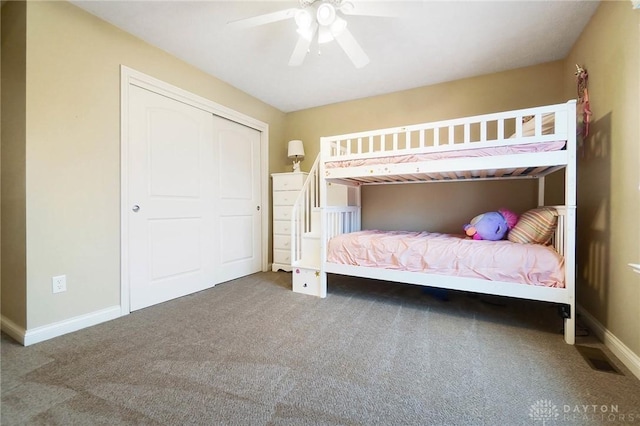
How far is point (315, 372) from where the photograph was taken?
1.33 meters

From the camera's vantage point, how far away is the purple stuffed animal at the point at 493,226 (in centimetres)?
216

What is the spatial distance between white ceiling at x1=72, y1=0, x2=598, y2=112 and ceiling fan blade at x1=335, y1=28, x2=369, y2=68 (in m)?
0.30

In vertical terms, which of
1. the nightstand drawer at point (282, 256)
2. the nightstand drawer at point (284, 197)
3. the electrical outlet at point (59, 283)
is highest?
the nightstand drawer at point (284, 197)

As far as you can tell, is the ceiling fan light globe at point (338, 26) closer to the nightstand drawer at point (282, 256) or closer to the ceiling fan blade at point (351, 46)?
the ceiling fan blade at point (351, 46)

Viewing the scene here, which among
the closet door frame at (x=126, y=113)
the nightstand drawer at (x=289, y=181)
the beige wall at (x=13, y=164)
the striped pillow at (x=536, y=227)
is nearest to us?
the beige wall at (x=13, y=164)

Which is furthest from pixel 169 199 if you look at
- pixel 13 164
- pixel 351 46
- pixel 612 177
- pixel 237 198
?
pixel 612 177

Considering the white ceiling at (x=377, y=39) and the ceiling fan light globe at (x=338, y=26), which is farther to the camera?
the white ceiling at (x=377, y=39)

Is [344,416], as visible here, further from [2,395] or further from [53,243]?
[53,243]

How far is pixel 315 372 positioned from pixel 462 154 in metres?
1.79

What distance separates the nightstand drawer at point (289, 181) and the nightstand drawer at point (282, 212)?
0.26 meters

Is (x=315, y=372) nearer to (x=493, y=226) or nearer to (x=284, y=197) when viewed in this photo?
(x=493, y=226)


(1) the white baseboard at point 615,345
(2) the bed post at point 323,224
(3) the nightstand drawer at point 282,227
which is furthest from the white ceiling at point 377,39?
(1) the white baseboard at point 615,345

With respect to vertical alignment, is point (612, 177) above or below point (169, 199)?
above

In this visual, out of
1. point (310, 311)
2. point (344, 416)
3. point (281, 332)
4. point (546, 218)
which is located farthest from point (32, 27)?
point (546, 218)
